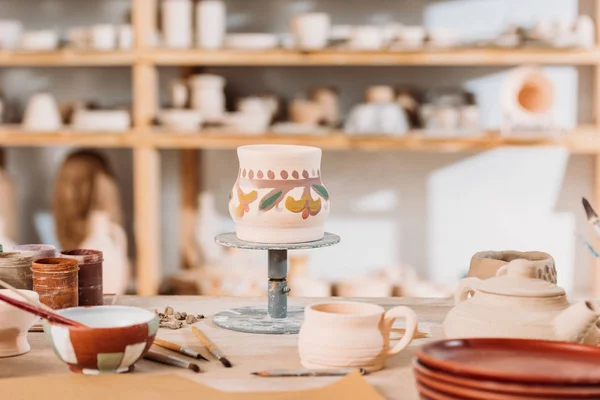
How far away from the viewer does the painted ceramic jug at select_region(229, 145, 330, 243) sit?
1357 millimetres

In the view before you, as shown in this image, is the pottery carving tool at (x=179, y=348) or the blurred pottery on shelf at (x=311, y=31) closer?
the pottery carving tool at (x=179, y=348)

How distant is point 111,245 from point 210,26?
0.94 m

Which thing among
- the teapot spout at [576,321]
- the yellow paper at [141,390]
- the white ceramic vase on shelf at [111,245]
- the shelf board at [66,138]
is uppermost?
the shelf board at [66,138]

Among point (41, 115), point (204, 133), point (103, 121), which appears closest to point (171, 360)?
point (204, 133)

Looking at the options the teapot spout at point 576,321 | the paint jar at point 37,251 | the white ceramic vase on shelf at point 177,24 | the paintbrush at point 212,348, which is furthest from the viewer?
the white ceramic vase on shelf at point 177,24

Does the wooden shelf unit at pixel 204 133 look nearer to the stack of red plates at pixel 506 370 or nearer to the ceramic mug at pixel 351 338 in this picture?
the ceramic mug at pixel 351 338

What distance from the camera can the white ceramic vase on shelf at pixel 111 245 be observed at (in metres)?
3.42

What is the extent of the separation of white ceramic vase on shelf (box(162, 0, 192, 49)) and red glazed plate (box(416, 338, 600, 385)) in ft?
8.23

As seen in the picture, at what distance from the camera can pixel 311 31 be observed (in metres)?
3.27

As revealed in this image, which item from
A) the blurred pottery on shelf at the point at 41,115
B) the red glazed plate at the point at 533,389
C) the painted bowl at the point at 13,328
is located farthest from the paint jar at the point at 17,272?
the blurred pottery on shelf at the point at 41,115

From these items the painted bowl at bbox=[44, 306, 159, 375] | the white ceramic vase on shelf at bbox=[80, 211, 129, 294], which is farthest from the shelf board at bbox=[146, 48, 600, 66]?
the painted bowl at bbox=[44, 306, 159, 375]

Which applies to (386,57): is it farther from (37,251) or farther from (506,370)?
(506,370)

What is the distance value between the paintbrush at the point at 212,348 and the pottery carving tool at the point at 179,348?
19 mm

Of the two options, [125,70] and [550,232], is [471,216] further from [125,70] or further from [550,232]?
[125,70]
